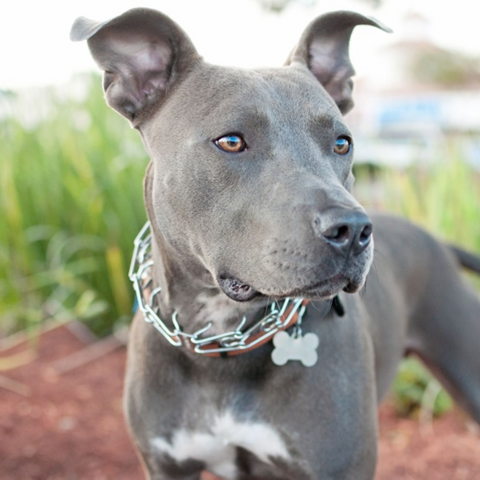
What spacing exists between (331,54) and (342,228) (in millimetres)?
1275

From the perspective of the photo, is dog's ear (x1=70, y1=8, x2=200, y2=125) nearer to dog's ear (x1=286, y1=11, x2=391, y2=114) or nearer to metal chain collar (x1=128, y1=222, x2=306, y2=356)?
dog's ear (x1=286, y1=11, x2=391, y2=114)

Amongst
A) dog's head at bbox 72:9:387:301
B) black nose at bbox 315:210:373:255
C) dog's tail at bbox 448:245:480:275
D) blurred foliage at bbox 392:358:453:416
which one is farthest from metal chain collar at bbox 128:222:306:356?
blurred foliage at bbox 392:358:453:416

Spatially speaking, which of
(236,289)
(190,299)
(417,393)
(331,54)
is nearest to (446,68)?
(417,393)

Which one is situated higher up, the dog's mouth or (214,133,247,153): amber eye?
(214,133,247,153): amber eye

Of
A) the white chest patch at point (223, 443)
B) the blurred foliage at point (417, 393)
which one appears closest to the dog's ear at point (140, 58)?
the white chest patch at point (223, 443)

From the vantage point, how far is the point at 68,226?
202 inches

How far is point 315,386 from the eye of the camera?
8.00 feet

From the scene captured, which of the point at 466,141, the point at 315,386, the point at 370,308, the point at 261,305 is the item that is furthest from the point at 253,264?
the point at 466,141

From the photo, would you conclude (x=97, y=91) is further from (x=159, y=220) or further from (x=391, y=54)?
(x=391, y=54)

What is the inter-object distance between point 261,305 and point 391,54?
32841 mm

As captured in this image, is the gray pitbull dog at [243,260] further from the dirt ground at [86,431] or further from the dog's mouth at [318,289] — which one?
the dirt ground at [86,431]

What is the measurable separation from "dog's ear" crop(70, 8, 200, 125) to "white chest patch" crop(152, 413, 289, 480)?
3.99 ft

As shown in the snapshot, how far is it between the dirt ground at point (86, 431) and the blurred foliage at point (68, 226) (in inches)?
14.7

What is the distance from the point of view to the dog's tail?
3805 millimetres
